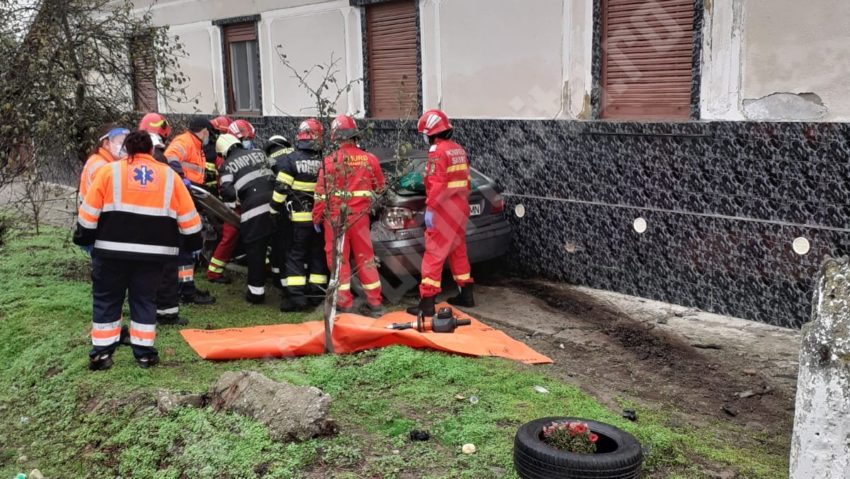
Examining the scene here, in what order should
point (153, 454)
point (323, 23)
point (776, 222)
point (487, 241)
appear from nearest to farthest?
point (153, 454), point (776, 222), point (487, 241), point (323, 23)

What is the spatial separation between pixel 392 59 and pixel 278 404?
23.8 ft

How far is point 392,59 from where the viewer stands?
36.2ft

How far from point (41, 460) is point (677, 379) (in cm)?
438

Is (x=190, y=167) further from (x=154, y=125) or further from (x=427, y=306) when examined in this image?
(x=427, y=306)

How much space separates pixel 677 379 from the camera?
5.85m

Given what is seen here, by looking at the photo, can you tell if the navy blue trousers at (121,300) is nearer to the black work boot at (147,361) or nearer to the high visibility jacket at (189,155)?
the black work boot at (147,361)

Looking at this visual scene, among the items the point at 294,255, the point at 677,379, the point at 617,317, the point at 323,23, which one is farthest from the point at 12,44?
the point at 677,379

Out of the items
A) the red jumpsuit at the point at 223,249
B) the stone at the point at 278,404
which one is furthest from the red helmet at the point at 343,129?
the stone at the point at 278,404

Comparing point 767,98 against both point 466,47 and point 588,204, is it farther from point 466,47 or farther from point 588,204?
point 466,47

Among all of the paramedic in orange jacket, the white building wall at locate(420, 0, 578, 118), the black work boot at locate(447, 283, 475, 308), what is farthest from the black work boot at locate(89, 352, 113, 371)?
the white building wall at locate(420, 0, 578, 118)

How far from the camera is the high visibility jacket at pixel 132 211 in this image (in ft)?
18.5

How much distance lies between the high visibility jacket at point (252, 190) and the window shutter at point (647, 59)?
354 cm

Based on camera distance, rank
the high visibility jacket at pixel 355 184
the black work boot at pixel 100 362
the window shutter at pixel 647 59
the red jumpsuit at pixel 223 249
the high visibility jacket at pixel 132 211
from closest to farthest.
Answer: the high visibility jacket at pixel 132 211 → the black work boot at pixel 100 362 → the high visibility jacket at pixel 355 184 → the window shutter at pixel 647 59 → the red jumpsuit at pixel 223 249

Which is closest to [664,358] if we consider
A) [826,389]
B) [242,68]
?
[826,389]
